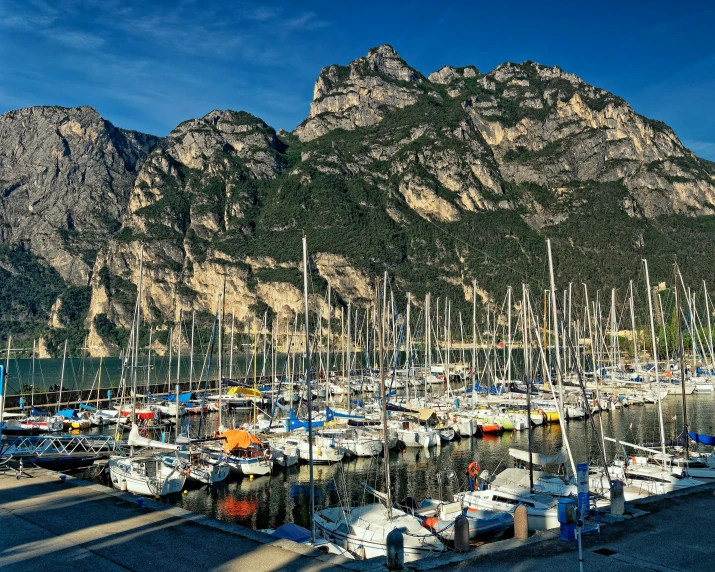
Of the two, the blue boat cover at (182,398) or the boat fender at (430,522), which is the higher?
the blue boat cover at (182,398)

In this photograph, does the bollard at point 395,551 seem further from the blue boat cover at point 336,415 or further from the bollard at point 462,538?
the blue boat cover at point 336,415

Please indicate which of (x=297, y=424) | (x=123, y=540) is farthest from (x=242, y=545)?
(x=297, y=424)

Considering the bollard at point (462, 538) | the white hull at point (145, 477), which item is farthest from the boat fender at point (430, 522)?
the white hull at point (145, 477)

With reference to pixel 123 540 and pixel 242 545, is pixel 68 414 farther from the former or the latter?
pixel 242 545

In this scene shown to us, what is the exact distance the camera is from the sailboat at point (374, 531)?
19.3 meters

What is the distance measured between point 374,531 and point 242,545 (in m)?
7.21

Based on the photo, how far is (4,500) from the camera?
19375 mm

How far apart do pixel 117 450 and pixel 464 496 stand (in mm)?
21244

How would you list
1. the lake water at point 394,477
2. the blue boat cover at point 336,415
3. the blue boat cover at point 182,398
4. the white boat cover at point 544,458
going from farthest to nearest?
the blue boat cover at point 182,398 < the blue boat cover at point 336,415 < the white boat cover at point 544,458 < the lake water at point 394,477

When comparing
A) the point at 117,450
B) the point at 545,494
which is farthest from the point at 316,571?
the point at 117,450

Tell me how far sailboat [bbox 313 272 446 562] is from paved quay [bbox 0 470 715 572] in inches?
210

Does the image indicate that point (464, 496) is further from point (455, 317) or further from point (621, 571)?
point (455, 317)

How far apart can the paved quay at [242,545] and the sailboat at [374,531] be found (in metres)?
5.33

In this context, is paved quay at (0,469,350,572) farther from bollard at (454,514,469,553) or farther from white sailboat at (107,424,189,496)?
white sailboat at (107,424,189,496)
